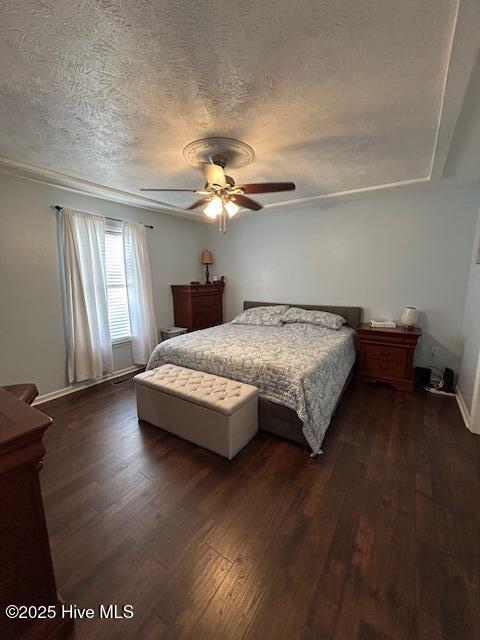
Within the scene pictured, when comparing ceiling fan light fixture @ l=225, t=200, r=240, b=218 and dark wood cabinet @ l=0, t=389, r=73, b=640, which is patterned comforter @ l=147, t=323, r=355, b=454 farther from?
dark wood cabinet @ l=0, t=389, r=73, b=640

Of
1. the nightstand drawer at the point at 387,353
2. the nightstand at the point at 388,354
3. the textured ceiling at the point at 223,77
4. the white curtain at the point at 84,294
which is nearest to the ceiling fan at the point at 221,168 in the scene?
the textured ceiling at the point at 223,77

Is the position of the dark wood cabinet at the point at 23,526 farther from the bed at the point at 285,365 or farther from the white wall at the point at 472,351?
the white wall at the point at 472,351

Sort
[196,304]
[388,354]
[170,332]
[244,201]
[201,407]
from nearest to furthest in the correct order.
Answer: [201,407] < [244,201] < [388,354] < [170,332] < [196,304]

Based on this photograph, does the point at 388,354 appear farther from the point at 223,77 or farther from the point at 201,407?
the point at 223,77

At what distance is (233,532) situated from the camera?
4.87ft

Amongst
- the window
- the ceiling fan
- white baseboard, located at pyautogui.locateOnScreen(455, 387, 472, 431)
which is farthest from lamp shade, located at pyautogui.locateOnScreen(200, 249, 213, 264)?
white baseboard, located at pyautogui.locateOnScreen(455, 387, 472, 431)

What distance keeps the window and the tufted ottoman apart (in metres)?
1.62

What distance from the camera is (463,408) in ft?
8.75

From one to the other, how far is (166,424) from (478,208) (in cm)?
411

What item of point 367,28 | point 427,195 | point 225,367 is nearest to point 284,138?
point 367,28

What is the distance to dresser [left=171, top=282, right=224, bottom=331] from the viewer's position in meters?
4.42

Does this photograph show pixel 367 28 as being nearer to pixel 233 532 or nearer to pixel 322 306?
pixel 233 532

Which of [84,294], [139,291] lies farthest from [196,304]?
[84,294]

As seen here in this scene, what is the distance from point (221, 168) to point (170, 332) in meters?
2.77
